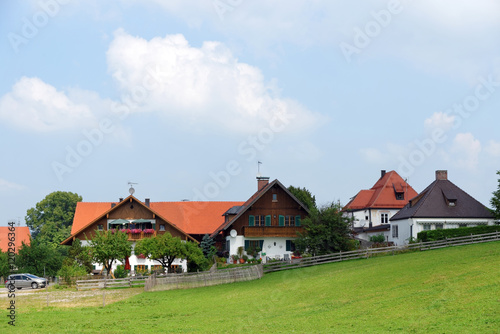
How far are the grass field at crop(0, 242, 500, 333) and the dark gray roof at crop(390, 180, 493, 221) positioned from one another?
20.8 meters

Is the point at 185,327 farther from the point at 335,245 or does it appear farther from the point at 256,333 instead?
the point at 335,245

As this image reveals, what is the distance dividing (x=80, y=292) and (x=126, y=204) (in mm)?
21847

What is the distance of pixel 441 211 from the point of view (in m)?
61.2

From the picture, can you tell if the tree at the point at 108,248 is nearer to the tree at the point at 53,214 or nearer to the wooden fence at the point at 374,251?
the wooden fence at the point at 374,251

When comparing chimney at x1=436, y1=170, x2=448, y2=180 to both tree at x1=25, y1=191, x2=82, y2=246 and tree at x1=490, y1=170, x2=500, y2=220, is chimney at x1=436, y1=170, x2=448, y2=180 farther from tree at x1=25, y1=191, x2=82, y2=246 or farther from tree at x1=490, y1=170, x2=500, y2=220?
tree at x1=25, y1=191, x2=82, y2=246

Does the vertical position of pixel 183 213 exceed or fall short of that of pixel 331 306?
it exceeds it

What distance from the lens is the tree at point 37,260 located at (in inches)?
2530

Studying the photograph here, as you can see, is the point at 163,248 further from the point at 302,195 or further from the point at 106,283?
the point at 302,195

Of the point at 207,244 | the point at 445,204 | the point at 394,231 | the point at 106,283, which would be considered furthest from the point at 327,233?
the point at 207,244

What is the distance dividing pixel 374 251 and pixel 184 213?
34640 millimetres

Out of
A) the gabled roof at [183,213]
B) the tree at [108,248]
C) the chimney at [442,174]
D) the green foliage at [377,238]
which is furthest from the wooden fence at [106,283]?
the chimney at [442,174]

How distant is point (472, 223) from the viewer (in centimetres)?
6078

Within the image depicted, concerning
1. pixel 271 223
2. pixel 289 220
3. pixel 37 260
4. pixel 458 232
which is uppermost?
pixel 289 220

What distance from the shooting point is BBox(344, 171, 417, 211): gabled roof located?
3091 inches
